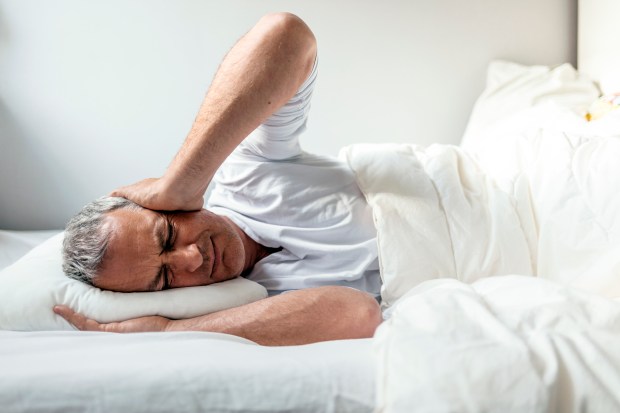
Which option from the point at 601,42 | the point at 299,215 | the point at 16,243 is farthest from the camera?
the point at 601,42

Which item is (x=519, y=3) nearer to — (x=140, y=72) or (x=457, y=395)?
(x=140, y=72)

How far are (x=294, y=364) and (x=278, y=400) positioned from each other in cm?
6

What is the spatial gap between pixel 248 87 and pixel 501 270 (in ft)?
2.29

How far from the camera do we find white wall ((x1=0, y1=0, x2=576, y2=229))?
200 centimetres

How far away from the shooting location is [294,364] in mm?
866

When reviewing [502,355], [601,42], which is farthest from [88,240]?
[601,42]

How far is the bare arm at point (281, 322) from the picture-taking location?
1173 mm

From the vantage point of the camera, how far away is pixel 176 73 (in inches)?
80.8

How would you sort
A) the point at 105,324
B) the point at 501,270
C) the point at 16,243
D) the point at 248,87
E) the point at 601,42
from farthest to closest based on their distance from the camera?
the point at 601,42 < the point at 16,243 < the point at 501,270 < the point at 105,324 < the point at 248,87

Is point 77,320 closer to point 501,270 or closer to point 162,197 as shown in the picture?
point 162,197

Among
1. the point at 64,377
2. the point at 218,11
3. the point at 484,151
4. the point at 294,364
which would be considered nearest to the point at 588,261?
the point at 484,151

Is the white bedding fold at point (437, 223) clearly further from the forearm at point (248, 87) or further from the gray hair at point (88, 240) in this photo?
the gray hair at point (88, 240)

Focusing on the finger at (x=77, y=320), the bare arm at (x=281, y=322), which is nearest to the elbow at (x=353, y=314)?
the bare arm at (x=281, y=322)

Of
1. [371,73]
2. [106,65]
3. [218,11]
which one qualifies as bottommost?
[371,73]
